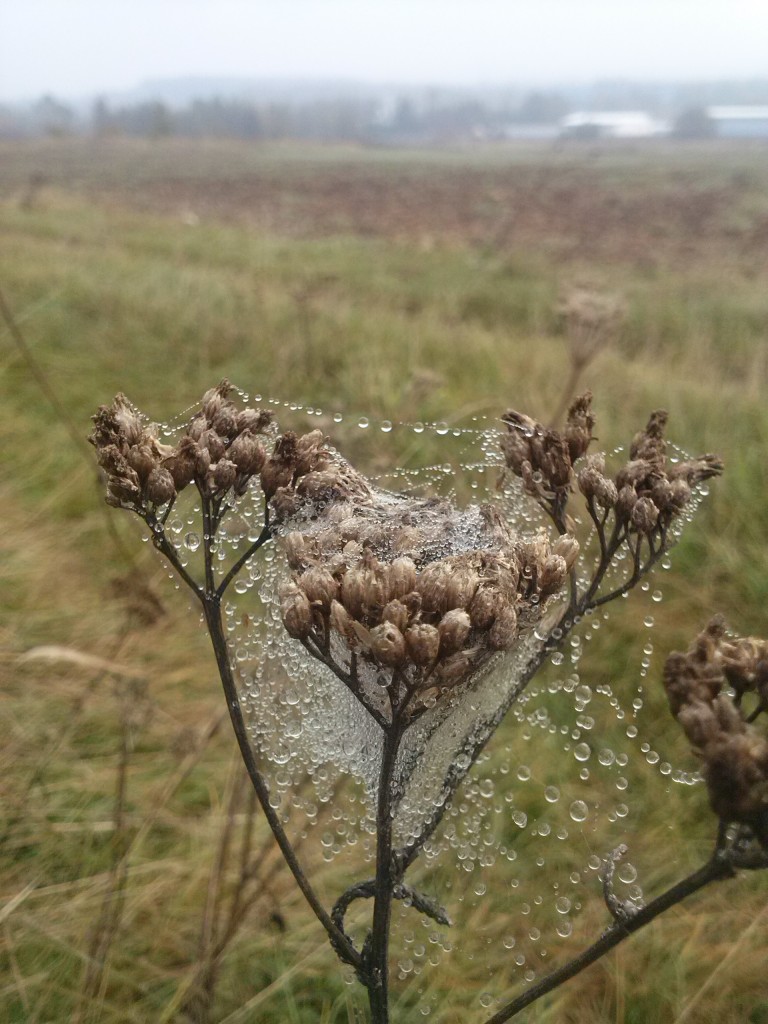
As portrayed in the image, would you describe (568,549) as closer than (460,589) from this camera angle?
No

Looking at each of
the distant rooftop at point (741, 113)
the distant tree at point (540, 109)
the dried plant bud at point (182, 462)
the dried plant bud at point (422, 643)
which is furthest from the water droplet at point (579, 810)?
the distant tree at point (540, 109)

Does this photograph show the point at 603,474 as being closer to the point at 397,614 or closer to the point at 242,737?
the point at 397,614

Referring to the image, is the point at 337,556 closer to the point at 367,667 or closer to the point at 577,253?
the point at 367,667

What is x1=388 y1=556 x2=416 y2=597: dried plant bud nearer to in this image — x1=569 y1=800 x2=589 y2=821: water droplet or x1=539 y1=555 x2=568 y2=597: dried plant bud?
x1=539 y1=555 x2=568 y2=597: dried plant bud

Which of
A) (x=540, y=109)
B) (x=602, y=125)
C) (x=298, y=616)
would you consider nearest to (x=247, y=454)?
(x=298, y=616)

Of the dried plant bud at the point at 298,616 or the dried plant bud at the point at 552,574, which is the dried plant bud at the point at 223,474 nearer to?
the dried plant bud at the point at 298,616
